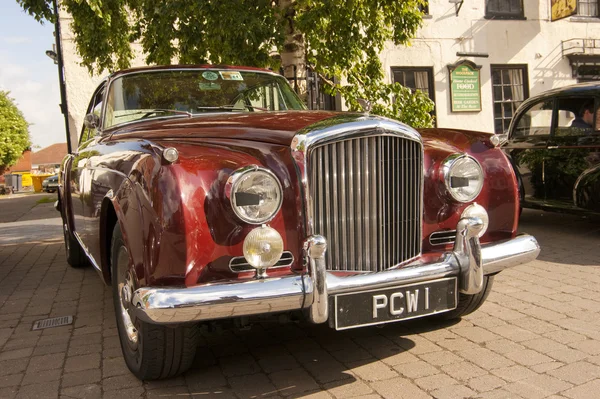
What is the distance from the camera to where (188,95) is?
410cm

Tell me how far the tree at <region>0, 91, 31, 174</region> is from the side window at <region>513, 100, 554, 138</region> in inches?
1444

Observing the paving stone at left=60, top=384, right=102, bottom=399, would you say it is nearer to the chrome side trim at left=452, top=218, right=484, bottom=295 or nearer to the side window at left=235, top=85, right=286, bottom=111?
the chrome side trim at left=452, top=218, right=484, bottom=295

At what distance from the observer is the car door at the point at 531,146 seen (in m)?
6.84

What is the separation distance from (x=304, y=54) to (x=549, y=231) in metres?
3.94

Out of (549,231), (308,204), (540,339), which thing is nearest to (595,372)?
(540,339)

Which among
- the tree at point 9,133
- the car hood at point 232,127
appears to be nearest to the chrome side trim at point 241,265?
the car hood at point 232,127

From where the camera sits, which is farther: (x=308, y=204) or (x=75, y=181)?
(x=75, y=181)

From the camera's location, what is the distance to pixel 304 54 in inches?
320

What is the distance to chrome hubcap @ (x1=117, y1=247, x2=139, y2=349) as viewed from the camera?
2.96 m

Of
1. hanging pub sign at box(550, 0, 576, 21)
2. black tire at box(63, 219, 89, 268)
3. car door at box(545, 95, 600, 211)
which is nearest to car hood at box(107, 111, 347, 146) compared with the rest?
black tire at box(63, 219, 89, 268)

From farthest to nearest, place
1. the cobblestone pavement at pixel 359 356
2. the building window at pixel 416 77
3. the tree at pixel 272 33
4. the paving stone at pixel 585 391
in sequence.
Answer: the building window at pixel 416 77, the tree at pixel 272 33, the cobblestone pavement at pixel 359 356, the paving stone at pixel 585 391

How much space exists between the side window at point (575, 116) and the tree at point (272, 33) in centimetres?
211

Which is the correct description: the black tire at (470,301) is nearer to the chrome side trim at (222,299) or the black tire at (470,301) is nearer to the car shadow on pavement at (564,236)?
the chrome side trim at (222,299)

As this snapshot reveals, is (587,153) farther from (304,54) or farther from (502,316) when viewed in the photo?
(304,54)
